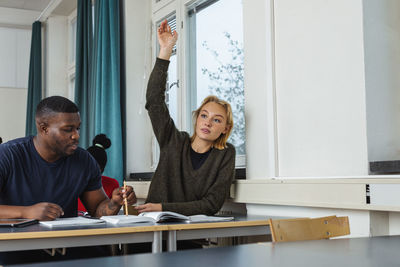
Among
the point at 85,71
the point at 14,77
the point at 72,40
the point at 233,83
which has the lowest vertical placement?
the point at 233,83

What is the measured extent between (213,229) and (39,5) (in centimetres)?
563

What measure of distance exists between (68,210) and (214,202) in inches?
28.1

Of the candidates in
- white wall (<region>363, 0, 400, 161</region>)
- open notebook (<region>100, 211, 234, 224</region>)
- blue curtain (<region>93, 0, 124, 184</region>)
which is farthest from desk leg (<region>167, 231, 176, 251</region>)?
blue curtain (<region>93, 0, 124, 184</region>)

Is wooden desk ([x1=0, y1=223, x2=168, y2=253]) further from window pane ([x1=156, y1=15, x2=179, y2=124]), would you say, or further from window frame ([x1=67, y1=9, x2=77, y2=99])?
window frame ([x1=67, y1=9, x2=77, y2=99])

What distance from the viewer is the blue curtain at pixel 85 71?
5168 mm

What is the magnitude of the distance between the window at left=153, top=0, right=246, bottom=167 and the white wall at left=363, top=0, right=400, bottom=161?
1.24m

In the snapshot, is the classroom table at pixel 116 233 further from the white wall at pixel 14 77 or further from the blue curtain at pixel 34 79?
the white wall at pixel 14 77

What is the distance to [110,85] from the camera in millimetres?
4430

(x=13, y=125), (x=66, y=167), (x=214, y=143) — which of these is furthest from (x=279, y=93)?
(x=13, y=125)

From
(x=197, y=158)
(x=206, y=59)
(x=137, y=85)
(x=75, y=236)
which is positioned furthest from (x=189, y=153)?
(x=137, y=85)

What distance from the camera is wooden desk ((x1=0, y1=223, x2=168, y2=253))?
1684mm

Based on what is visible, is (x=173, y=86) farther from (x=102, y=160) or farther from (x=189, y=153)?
(x=189, y=153)

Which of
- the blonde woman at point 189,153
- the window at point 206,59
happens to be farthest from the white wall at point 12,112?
the blonde woman at point 189,153

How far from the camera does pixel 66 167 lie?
91.4 inches
